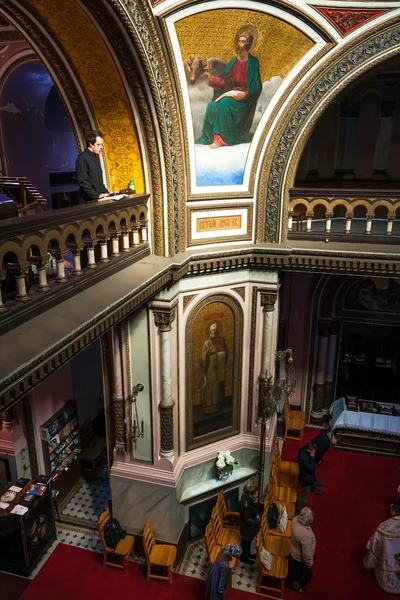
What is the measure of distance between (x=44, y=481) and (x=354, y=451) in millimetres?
A: 6290

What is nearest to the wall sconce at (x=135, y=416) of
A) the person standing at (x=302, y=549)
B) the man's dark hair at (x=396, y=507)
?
the person standing at (x=302, y=549)

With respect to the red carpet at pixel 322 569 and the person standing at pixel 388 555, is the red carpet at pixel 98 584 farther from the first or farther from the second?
the person standing at pixel 388 555

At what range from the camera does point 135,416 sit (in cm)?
723

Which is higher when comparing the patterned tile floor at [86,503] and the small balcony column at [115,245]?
the small balcony column at [115,245]

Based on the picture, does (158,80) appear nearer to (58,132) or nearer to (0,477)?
(58,132)

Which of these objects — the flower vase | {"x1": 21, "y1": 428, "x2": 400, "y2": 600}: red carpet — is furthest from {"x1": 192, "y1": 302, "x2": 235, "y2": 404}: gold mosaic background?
{"x1": 21, "y1": 428, "x2": 400, "y2": 600}: red carpet

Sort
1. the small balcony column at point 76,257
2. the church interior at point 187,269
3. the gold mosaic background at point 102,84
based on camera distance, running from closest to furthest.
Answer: the small balcony column at point 76,257
the gold mosaic background at point 102,84
the church interior at point 187,269

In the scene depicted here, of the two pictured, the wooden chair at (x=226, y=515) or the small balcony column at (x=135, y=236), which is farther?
the wooden chair at (x=226, y=515)

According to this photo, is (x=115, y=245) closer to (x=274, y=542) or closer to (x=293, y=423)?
(x=274, y=542)

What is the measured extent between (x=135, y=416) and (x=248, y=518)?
88.7 inches

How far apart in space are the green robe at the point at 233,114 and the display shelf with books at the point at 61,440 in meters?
5.40

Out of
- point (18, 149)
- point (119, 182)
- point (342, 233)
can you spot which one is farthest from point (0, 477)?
point (342, 233)

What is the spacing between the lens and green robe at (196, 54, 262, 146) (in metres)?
6.18

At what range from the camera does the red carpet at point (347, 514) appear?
6.98 meters
